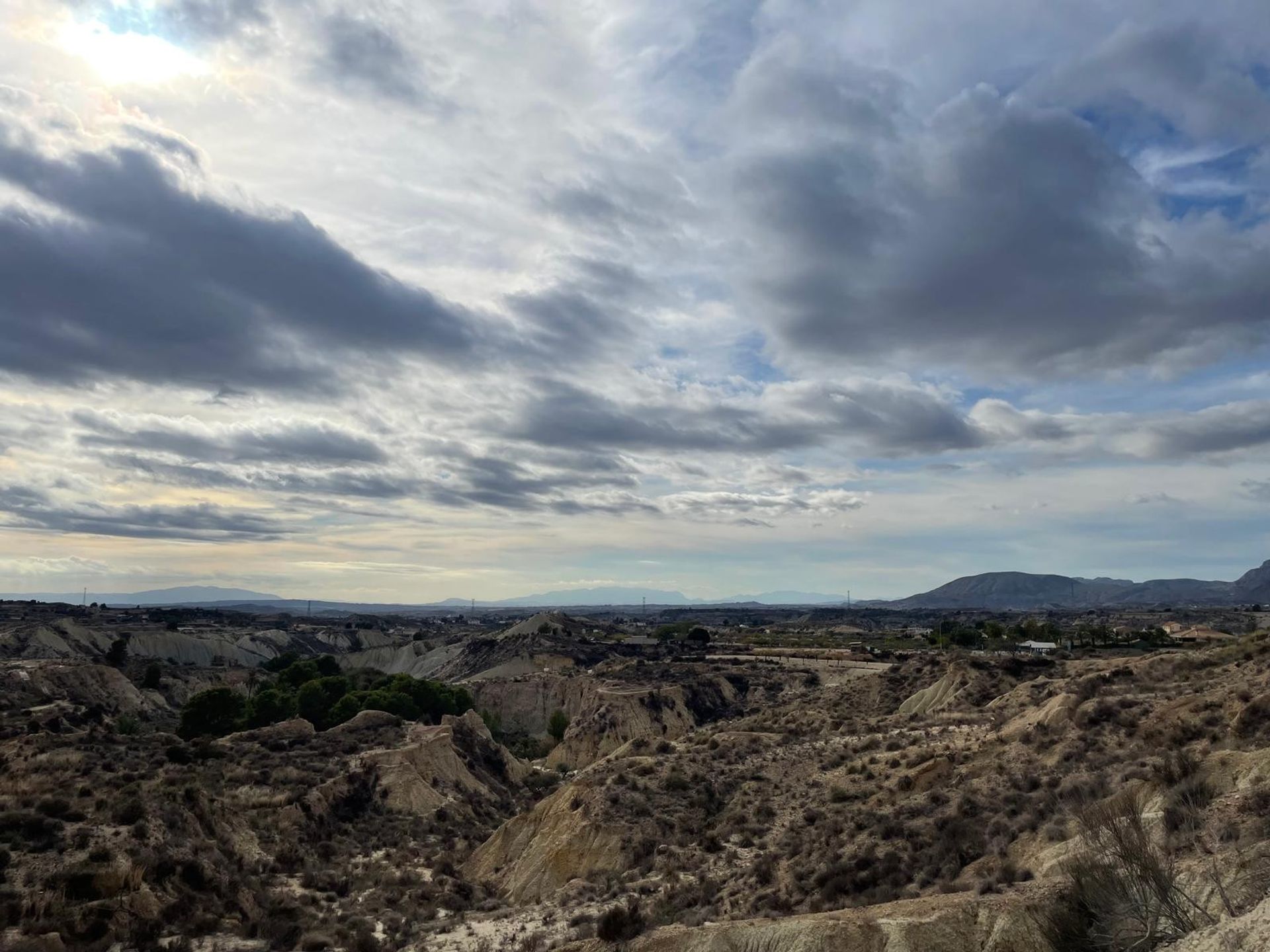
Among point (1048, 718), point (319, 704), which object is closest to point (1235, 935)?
point (1048, 718)

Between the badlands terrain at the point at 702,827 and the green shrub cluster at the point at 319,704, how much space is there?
420mm

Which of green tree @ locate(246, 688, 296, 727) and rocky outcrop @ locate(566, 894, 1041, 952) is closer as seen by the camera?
rocky outcrop @ locate(566, 894, 1041, 952)

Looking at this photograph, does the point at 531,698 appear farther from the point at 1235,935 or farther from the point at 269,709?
the point at 1235,935

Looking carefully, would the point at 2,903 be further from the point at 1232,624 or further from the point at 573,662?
the point at 1232,624

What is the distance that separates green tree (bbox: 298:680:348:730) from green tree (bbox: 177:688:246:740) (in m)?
7.73

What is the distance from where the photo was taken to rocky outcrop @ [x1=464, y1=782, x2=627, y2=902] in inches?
1169

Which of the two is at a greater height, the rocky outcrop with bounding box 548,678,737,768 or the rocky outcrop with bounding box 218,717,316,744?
the rocky outcrop with bounding box 218,717,316,744

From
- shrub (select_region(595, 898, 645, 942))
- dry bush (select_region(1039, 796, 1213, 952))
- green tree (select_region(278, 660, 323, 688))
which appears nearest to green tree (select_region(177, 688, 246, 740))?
green tree (select_region(278, 660, 323, 688))

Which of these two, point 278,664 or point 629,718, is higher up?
point 278,664

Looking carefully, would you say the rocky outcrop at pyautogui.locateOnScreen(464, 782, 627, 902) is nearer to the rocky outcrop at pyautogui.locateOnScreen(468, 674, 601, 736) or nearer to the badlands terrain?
the badlands terrain

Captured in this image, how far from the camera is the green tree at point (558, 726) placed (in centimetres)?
8350

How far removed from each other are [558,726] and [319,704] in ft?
81.4

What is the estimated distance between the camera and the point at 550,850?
31250 mm

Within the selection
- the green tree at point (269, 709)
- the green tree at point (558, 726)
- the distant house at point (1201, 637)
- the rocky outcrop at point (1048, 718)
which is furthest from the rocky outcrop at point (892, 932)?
the distant house at point (1201, 637)
